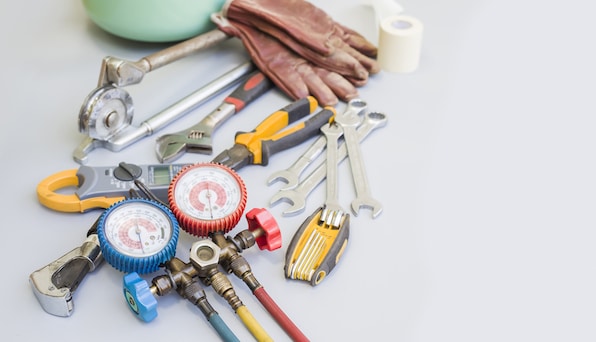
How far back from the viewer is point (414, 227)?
1.18m

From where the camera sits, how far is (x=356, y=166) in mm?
1285

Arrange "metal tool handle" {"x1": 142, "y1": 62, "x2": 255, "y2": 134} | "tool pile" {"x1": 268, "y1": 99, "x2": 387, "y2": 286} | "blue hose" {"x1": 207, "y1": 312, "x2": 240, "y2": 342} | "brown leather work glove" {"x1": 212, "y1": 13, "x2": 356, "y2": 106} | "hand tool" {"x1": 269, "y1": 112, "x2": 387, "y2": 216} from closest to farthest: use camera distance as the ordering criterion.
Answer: "blue hose" {"x1": 207, "y1": 312, "x2": 240, "y2": 342}, "tool pile" {"x1": 268, "y1": 99, "x2": 387, "y2": 286}, "hand tool" {"x1": 269, "y1": 112, "x2": 387, "y2": 216}, "metal tool handle" {"x1": 142, "y1": 62, "x2": 255, "y2": 134}, "brown leather work glove" {"x1": 212, "y1": 13, "x2": 356, "y2": 106}

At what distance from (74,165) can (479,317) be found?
714 millimetres

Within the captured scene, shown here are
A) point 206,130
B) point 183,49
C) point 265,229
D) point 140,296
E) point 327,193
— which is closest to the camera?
point 140,296

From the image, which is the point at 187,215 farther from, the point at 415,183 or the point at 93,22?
the point at 93,22

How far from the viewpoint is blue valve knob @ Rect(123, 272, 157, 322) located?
0.97m

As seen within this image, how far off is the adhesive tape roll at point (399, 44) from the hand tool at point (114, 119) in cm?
39

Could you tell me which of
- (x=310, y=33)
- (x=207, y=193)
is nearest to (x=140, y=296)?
(x=207, y=193)

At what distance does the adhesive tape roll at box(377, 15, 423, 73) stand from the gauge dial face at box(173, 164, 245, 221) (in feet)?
1.78

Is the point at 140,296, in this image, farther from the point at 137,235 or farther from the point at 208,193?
the point at 208,193

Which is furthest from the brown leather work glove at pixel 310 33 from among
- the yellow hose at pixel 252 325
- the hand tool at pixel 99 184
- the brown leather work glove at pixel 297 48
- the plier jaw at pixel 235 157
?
the yellow hose at pixel 252 325

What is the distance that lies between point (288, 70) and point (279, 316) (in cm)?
62

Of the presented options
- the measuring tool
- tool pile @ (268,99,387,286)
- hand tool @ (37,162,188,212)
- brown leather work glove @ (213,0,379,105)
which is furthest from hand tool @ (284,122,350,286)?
brown leather work glove @ (213,0,379,105)

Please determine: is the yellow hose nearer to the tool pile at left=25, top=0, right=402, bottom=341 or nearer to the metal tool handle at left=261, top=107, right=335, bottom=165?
the tool pile at left=25, top=0, right=402, bottom=341
